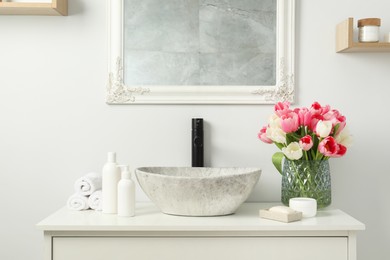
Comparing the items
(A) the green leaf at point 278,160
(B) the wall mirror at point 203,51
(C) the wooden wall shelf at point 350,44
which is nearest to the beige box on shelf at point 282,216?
(A) the green leaf at point 278,160

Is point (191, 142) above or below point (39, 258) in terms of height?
above

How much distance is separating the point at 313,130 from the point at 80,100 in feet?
2.91

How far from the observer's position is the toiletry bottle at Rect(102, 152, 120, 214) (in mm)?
1735

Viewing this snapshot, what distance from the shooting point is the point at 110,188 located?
174 centimetres

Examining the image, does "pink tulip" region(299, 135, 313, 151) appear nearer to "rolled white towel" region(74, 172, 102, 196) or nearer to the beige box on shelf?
the beige box on shelf

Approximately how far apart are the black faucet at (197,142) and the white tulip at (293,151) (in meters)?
0.35

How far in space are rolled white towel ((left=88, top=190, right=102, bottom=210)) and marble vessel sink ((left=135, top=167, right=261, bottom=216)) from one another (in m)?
0.18

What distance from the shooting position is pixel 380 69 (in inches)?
80.9

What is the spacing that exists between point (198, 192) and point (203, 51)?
2.13 feet

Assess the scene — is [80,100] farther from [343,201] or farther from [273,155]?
[343,201]

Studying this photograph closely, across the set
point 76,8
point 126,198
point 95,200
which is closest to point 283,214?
point 126,198

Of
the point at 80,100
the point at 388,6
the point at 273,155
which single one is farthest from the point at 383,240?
the point at 80,100

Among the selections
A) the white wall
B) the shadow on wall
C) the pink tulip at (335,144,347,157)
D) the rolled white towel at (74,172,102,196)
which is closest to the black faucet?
the white wall

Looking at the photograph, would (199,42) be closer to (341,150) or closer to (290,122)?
(290,122)
